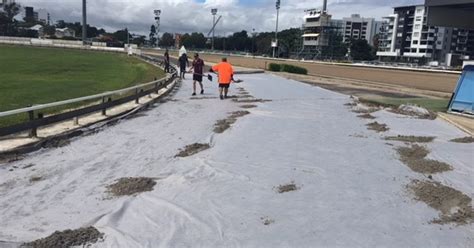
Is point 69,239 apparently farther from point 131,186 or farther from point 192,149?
point 192,149

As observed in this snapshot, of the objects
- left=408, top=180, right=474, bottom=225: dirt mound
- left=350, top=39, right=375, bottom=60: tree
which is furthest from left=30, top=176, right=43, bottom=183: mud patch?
left=350, top=39, right=375, bottom=60: tree

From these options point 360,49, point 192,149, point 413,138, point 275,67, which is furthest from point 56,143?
point 360,49

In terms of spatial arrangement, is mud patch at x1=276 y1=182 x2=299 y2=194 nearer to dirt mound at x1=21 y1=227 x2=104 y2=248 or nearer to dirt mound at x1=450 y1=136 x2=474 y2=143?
dirt mound at x1=21 y1=227 x2=104 y2=248

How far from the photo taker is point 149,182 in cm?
654

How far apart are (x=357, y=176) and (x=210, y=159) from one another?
A: 2.35m

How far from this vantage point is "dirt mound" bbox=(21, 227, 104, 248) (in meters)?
4.43

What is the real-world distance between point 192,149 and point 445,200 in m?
4.41

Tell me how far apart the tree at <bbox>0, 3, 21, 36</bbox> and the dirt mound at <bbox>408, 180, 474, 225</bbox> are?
16118 cm

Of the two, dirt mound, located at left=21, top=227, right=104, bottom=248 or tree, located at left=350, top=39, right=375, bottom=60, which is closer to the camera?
dirt mound, located at left=21, top=227, right=104, bottom=248

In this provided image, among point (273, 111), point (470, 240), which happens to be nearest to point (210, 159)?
point (470, 240)

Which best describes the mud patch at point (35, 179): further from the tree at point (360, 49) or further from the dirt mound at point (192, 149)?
the tree at point (360, 49)

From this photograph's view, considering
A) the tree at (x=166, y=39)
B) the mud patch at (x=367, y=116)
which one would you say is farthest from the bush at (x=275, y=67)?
the tree at (x=166, y=39)

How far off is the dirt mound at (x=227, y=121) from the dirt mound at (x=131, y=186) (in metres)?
4.30

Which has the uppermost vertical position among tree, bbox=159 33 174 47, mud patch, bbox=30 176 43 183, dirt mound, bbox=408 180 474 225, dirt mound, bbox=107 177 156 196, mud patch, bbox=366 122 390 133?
tree, bbox=159 33 174 47
